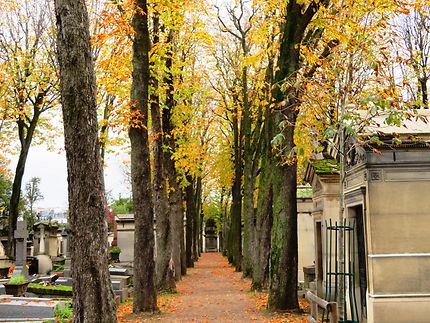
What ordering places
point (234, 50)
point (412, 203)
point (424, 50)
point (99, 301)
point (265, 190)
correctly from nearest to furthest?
point (99, 301) < point (412, 203) < point (265, 190) < point (424, 50) < point (234, 50)

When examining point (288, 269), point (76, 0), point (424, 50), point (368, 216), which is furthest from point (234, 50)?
point (76, 0)

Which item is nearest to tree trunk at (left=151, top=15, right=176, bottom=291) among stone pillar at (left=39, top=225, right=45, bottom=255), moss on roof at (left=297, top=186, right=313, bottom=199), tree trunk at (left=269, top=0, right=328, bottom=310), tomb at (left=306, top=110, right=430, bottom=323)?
tree trunk at (left=269, top=0, right=328, bottom=310)

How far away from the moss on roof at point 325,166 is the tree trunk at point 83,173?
698 centimetres

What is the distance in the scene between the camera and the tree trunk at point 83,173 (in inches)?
247

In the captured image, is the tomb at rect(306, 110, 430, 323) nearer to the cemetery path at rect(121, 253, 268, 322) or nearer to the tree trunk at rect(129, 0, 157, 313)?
the cemetery path at rect(121, 253, 268, 322)

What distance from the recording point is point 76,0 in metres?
6.47

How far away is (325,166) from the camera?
12.6 m

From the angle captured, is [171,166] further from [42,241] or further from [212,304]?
[42,241]

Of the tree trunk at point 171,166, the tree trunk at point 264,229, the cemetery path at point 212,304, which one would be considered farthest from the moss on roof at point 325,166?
the tree trunk at point 171,166

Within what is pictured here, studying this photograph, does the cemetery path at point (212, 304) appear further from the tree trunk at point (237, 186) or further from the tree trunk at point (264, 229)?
the tree trunk at point (237, 186)

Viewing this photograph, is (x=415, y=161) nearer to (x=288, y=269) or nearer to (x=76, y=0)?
(x=288, y=269)

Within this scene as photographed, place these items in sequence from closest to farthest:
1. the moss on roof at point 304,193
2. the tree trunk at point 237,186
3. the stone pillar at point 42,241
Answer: the moss on roof at point 304,193 < the tree trunk at point 237,186 < the stone pillar at point 42,241

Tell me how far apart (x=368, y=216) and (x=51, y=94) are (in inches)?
784

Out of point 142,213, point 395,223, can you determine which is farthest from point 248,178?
point 395,223
